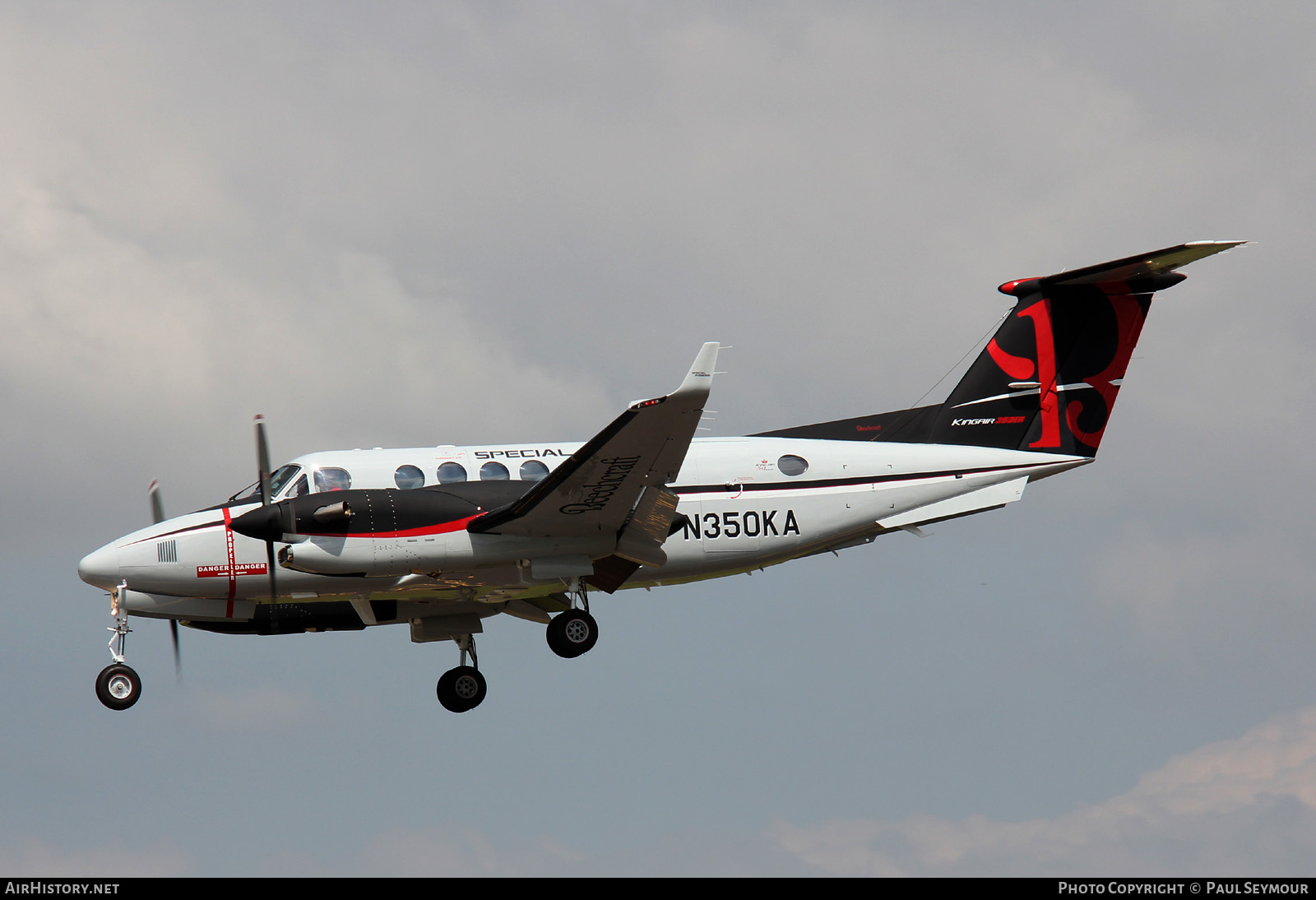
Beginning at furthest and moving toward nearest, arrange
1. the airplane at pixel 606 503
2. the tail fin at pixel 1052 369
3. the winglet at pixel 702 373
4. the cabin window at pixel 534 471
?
1. the tail fin at pixel 1052 369
2. the cabin window at pixel 534 471
3. the airplane at pixel 606 503
4. the winglet at pixel 702 373

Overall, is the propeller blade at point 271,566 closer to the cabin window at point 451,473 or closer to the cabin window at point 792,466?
the cabin window at point 451,473

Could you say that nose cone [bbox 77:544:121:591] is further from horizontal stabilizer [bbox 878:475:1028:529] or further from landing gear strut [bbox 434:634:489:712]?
horizontal stabilizer [bbox 878:475:1028:529]

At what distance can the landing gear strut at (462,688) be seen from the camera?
86.8 ft

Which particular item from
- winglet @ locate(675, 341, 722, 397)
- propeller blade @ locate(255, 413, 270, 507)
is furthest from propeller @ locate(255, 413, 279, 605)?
winglet @ locate(675, 341, 722, 397)

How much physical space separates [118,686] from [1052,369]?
16.8 metres

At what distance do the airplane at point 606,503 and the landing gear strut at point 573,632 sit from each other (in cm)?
4

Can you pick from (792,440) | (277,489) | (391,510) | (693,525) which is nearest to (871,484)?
(792,440)

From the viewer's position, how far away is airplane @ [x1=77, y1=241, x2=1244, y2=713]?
21.5 meters

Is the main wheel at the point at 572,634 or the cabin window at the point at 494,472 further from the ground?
the cabin window at the point at 494,472

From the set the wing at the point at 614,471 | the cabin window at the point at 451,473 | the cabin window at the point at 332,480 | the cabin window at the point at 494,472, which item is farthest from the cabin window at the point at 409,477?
the wing at the point at 614,471

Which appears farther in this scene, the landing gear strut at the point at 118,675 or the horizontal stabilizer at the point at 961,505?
the horizontal stabilizer at the point at 961,505

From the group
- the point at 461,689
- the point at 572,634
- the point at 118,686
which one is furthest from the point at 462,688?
the point at 118,686

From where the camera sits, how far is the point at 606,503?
22.0 m
